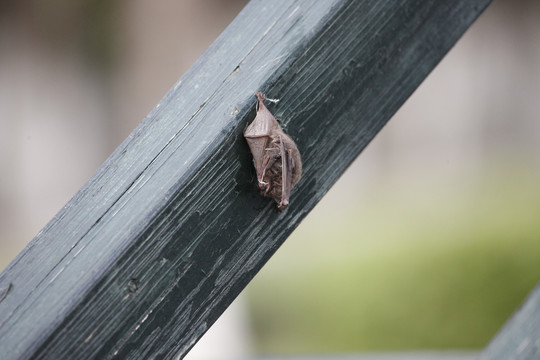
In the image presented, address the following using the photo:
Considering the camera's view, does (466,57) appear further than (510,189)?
Yes

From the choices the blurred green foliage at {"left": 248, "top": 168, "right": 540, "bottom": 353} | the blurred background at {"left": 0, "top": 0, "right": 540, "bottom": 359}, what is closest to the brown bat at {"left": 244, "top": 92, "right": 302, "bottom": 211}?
the blurred green foliage at {"left": 248, "top": 168, "right": 540, "bottom": 353}

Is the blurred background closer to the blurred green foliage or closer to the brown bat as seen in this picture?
the blurred green foliage

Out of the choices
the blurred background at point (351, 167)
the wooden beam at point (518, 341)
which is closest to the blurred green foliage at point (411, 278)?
the blurred background at point (351, 167)

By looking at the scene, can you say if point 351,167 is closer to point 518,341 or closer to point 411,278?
point 411,278

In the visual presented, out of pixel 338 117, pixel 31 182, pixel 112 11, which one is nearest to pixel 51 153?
pixel 31 182

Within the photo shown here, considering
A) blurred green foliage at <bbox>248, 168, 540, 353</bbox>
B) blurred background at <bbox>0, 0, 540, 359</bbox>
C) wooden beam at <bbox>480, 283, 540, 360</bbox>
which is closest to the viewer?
wooden beam at <bbox>480, 283, 540, 360</bbox>

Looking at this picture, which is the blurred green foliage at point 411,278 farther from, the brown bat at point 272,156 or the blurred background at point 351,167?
the brown bat at point 272,156

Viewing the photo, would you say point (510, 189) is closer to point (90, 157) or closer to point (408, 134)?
point (408, 134)
